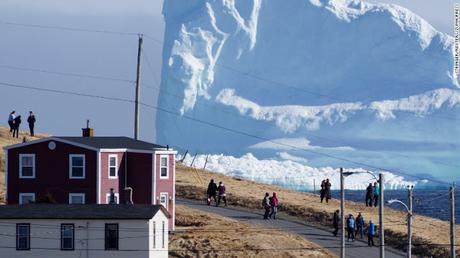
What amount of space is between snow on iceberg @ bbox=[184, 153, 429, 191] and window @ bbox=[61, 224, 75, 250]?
296 ft

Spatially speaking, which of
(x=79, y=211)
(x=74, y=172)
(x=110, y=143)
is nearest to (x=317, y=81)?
(x=110, y=143)

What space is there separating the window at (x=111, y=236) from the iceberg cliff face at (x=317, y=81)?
9579 centimetres

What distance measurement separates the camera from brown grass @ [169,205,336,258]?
6919 centimetres

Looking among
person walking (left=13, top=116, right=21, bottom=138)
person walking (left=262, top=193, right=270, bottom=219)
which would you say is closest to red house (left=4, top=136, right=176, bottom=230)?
person walking (left=262, top=193, right=270, bottom=219)

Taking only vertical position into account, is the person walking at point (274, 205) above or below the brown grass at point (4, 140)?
below

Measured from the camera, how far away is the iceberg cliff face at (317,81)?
546 ft

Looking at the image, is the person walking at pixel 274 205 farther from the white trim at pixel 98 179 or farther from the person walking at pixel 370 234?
the white trim at pixel 98 179

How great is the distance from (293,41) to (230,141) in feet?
50.8

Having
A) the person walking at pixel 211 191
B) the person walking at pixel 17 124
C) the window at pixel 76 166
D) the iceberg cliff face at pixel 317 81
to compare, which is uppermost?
the iceberg cliff face at pixel 317 81

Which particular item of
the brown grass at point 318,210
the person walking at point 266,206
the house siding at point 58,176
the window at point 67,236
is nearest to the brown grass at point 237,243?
the person walking at point 266,206

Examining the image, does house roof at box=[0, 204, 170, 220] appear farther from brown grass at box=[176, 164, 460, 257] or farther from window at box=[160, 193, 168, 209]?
brown grass at box=[176, 164, 460, 257]

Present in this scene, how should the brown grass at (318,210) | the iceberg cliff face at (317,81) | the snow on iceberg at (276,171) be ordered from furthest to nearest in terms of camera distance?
the iceberg cliff face at (317,81) < the snow on iceberg at (276,171) < the brown grass at (318,210)

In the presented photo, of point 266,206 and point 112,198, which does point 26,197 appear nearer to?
point 112,198

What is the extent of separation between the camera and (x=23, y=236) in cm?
6481
